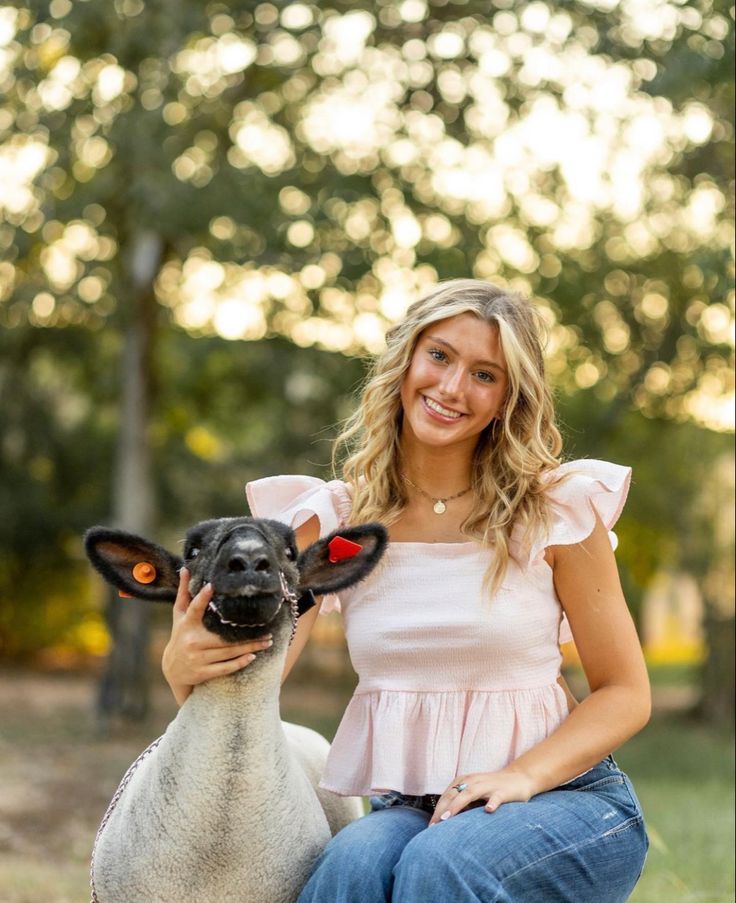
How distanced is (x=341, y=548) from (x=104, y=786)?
28.1 feet

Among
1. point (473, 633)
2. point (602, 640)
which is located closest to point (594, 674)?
point (602, 640)

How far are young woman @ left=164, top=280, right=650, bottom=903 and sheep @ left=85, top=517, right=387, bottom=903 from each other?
0.38 ft

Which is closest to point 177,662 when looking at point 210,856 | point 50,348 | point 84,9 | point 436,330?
point 210,856

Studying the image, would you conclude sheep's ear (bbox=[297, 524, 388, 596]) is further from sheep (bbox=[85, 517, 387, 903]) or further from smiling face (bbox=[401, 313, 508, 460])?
smiling face (bbox=[401, 313, 508, 460])

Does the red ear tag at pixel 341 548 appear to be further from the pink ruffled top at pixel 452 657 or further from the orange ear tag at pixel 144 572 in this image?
the orange ear tag at pixel 144 572

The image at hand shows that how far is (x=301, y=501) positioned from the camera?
4203mm

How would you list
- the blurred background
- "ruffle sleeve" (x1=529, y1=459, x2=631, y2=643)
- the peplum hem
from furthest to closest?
1. the blurred background
2. "ruffle sleeve" (x1=529, y1=459, x2=631, y2=643)
3. the peplum hem

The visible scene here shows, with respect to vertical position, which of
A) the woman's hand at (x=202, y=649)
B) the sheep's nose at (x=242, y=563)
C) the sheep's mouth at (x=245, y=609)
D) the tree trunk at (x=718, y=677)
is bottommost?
the tree trunk at (x=718, y=677)

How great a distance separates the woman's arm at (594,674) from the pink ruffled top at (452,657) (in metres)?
0.07

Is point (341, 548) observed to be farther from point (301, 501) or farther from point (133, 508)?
point (133, 508)

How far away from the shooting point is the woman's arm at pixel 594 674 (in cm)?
348

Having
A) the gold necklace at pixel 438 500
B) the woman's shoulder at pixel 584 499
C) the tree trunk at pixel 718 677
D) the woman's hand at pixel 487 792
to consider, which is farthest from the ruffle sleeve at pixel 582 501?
the tree trunk at pixel 718 677

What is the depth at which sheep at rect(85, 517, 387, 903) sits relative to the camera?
3.29 m

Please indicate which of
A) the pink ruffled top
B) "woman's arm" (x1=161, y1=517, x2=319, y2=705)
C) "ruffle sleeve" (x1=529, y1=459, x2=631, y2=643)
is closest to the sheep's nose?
"woman's arm" (x1=161, y1=517, x2=319, y2=705)
